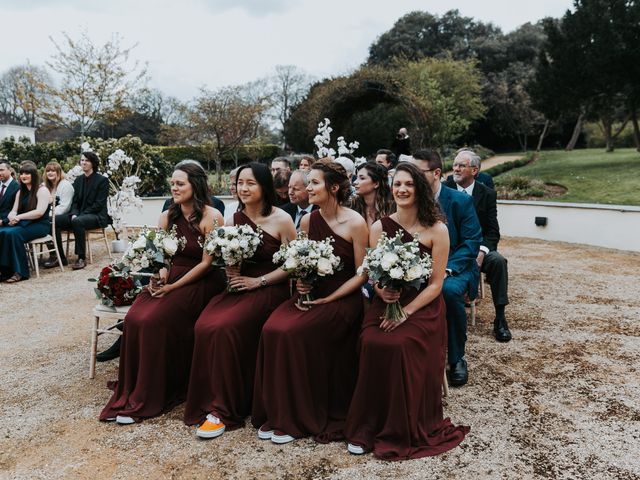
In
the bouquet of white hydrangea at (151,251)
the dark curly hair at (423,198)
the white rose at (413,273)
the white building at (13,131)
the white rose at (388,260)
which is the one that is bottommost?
the white rose at (413,273)

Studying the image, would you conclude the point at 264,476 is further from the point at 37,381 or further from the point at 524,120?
the point at 524,120

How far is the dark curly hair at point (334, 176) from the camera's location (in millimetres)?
3980

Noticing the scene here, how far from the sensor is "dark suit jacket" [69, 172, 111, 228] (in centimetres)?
938

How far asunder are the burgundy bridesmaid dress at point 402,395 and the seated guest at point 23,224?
7.28 m

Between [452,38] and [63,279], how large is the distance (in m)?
38.7

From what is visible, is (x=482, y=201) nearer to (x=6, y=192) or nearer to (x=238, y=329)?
(x=238, y=329)

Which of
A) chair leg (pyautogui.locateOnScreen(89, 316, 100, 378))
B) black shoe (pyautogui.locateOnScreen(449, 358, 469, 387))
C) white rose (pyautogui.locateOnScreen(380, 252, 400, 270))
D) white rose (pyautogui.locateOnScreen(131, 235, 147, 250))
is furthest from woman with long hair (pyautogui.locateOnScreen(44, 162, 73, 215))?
white rose (pyautogui.locateOnScreen(380, 252, 400, 270))

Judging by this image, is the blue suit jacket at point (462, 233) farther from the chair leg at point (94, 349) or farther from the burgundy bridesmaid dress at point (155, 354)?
the chair leg at point (94, 349)

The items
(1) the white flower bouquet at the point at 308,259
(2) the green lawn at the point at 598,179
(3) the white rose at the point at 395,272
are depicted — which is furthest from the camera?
(2) the green lawn at the point at 598,179

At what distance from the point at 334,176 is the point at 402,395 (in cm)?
168

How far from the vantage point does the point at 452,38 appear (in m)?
40.7

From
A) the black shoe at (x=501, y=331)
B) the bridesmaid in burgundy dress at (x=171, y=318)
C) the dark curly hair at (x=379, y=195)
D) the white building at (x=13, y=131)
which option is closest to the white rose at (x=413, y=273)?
the dark curly hair at (x=379, y=195)

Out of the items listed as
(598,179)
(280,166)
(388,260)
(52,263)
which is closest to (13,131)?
(52,263)

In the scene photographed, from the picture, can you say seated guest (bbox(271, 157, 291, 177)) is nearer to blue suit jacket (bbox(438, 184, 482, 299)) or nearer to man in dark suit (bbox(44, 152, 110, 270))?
blue suit jacket (bbox(438, 184, 482, 299))
